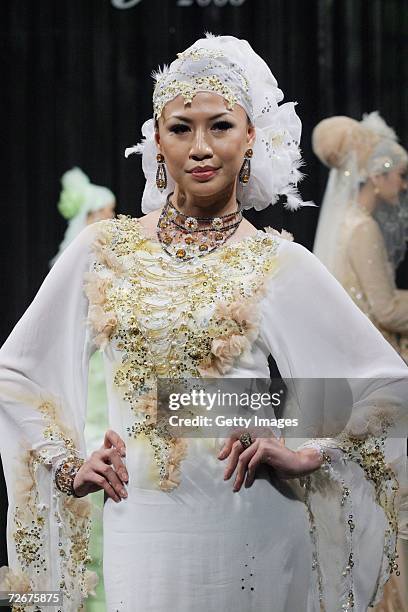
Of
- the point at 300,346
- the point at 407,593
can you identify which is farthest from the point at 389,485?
the point at 407,593

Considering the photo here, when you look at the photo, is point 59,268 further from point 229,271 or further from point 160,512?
point 160,512

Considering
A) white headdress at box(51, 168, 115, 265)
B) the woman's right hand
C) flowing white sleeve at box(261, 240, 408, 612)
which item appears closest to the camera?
the woman's right hand

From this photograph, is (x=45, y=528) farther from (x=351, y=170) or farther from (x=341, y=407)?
(x=351, y=170)

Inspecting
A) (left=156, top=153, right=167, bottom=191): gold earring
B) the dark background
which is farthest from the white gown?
the dark background

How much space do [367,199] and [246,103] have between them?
2577 mm

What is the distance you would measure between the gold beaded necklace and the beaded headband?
189 millimetres

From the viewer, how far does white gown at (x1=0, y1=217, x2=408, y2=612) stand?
90.3 inches

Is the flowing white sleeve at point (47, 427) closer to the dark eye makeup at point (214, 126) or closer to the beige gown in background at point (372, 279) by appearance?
the dark eye makeup at point (214, 126)

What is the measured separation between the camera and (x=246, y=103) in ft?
8.09

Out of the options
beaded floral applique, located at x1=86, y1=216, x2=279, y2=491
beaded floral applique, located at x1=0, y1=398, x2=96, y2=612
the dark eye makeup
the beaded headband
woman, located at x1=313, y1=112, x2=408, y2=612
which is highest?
woman, located at x1=313, y1=112, x2=408, y2=612

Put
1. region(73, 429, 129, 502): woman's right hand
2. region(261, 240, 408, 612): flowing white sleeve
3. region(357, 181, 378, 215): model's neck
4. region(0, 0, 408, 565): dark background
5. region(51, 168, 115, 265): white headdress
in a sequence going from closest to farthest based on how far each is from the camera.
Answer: region(73, 429, 129, 502): woman's right hand
region(261, 240, 408, 612): flowing white sleeve
region(0, 0, 408, 565): dark background
region(51, 168, 115, 265): white headdress
region(357, 181, 378, 215): model's neck

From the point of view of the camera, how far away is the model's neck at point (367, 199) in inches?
196

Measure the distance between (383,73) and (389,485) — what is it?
2.68 metres

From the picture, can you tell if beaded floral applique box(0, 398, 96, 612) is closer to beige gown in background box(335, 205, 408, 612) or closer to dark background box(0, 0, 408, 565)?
dark background box(0, 0, 408, 565)
